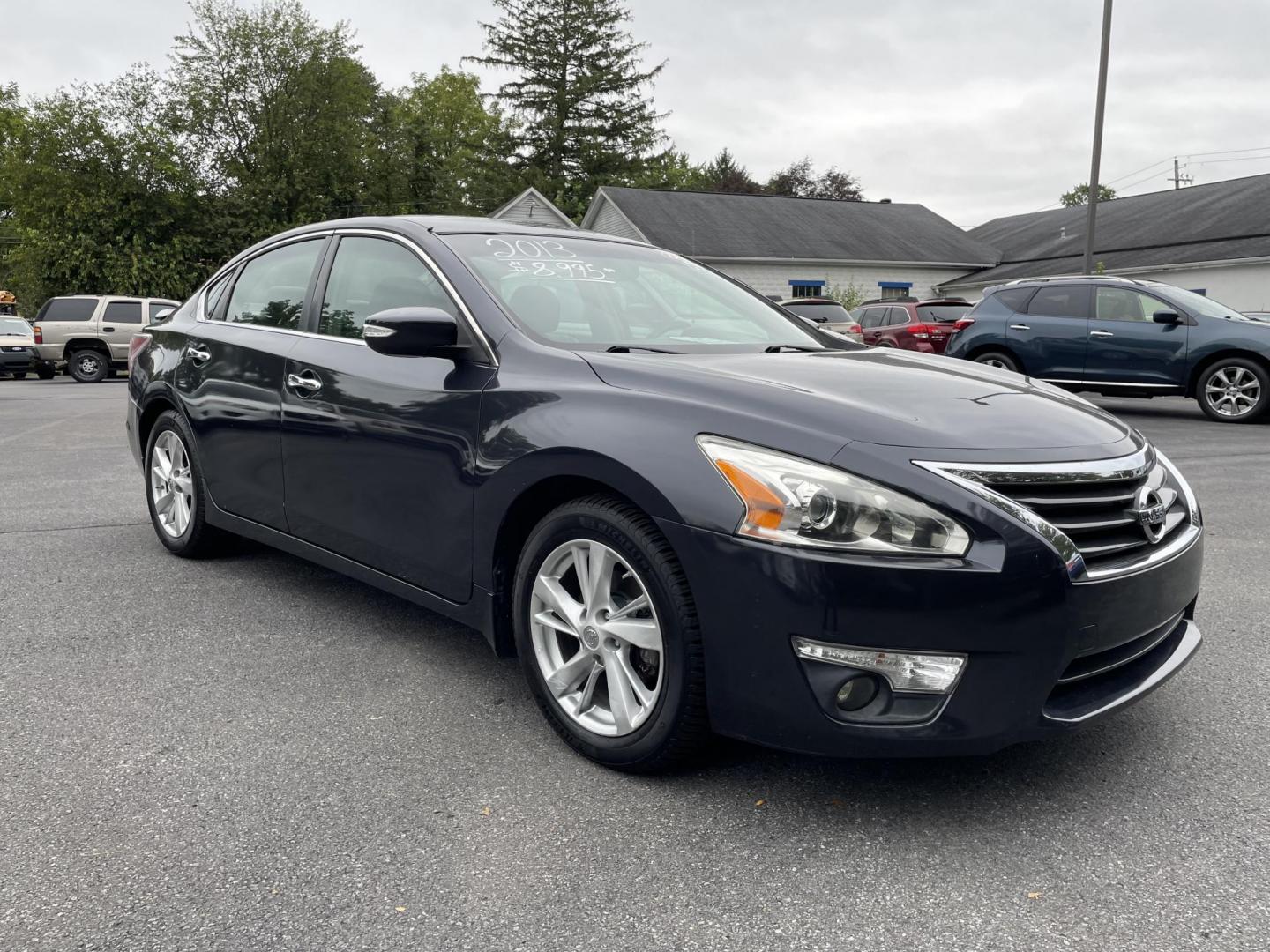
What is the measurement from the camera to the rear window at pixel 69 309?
22.7 m

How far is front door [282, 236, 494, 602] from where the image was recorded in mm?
3275

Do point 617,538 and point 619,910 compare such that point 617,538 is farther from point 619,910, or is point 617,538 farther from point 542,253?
point 542,253

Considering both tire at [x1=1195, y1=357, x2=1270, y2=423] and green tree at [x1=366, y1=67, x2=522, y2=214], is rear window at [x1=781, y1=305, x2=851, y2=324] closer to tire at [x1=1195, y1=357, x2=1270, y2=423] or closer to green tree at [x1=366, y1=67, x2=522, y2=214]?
tire at [x1=1195, y1=357, x2=1270, y2=423]

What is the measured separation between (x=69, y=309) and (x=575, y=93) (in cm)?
3476

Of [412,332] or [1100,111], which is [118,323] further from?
[412,332]

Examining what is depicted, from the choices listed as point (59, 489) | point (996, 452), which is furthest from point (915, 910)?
point (59, 489)

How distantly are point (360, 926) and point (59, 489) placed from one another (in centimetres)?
626

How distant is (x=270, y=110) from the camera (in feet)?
133

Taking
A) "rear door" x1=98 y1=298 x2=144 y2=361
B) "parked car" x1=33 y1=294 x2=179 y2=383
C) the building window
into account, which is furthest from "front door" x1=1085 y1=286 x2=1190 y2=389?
the building window

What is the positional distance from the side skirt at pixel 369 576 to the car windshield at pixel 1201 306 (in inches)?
448

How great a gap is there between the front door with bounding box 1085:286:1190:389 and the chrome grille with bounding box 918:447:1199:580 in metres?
10.6

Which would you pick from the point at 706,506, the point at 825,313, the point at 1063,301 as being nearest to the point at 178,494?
the point at 706,506

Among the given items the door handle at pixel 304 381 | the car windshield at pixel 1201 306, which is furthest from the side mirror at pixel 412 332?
the car windshield at pixel 1201 306

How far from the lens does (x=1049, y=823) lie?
8.48ft
